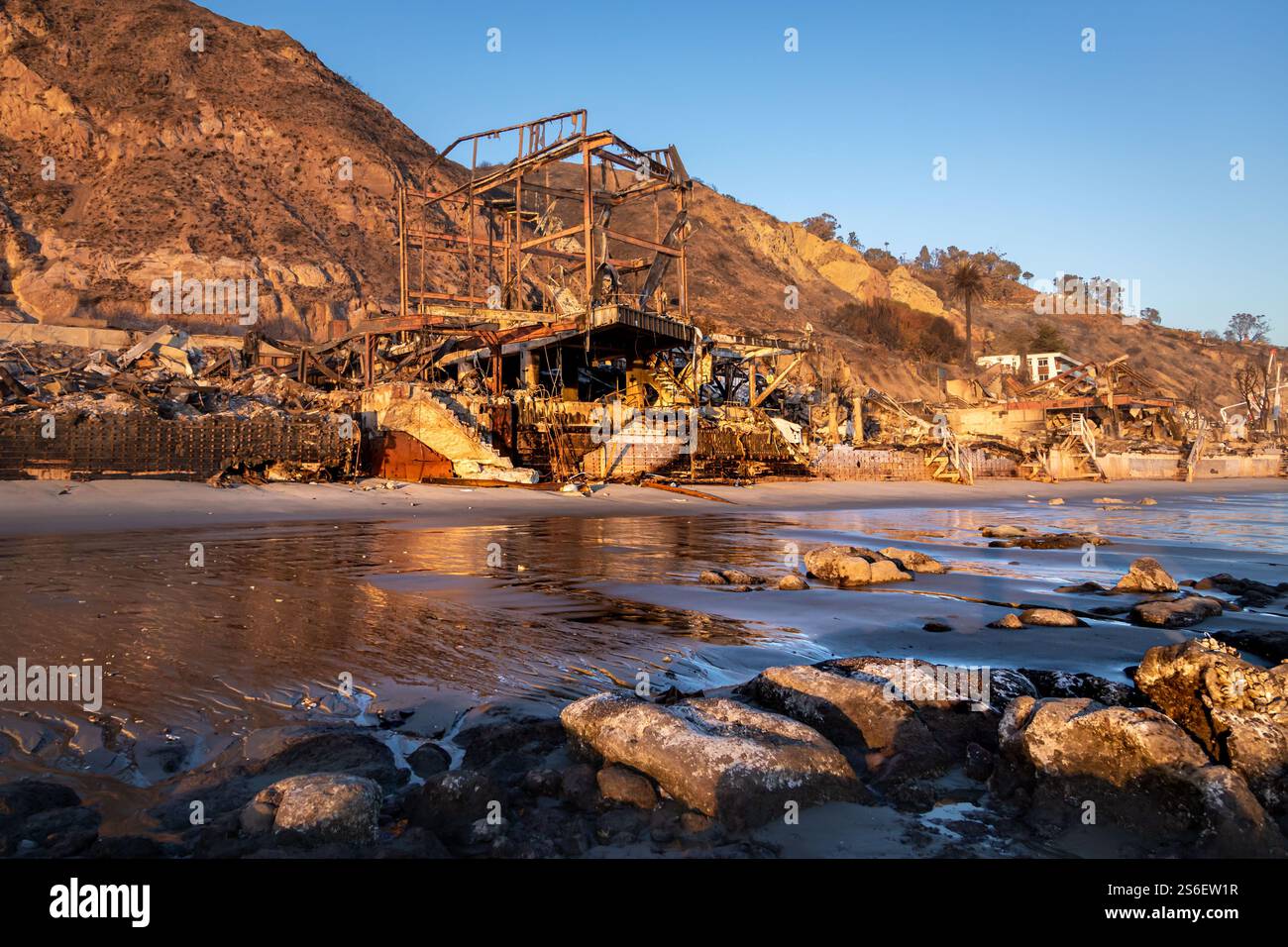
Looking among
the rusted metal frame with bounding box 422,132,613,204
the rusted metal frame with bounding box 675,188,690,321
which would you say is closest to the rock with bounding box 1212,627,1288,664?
the rusted metal frame with bounding box 422,132,613,204

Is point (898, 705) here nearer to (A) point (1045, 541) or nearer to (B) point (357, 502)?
(A) point (1045, 541)

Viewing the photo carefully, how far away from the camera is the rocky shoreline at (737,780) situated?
256 cm

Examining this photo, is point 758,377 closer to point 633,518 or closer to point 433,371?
point 433,371

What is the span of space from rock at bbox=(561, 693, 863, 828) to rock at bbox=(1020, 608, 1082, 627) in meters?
3.54

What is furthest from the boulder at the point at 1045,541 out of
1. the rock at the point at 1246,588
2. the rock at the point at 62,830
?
the rock at the point at 62,830

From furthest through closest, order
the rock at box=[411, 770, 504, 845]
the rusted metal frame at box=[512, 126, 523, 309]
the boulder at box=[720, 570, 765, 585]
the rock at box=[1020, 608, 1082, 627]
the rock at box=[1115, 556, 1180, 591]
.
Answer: the rusted metal frame at box=[512, 126, 523, 309] → the boulder at box=[720, 570, 765, 585] → the rock at box=[1115, 556, 1180, 591] → the rock at box=[1020, 608, 1082, 627] → the rock at box=[411, 770, 504, 845]

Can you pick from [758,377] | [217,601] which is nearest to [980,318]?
[758,377]

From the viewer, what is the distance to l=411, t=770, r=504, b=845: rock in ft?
8.81

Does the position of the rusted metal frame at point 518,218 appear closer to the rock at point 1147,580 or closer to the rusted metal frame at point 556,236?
the rusted metal frame at point 556,236

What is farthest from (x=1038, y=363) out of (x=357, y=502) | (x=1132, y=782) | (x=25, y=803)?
(x=25, y=803)

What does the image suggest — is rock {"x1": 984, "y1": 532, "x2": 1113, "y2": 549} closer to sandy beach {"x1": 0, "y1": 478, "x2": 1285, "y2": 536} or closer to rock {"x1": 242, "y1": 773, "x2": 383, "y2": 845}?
sandy beach {"x1": 0, "y1": 478, "x2": 1285, "y2": 536}

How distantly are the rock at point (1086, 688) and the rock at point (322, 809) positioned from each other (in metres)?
3.62

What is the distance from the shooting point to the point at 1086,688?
418 cm
